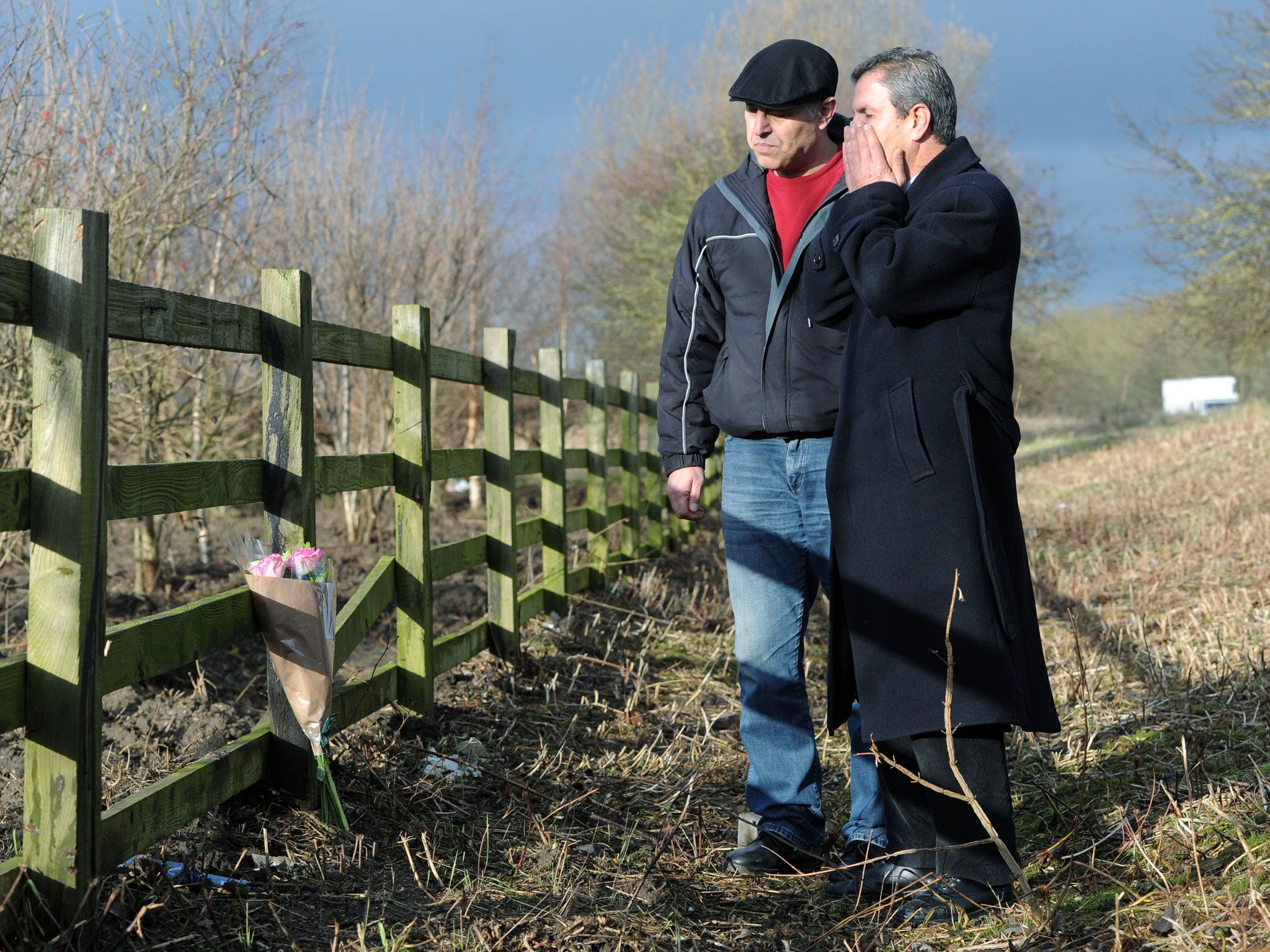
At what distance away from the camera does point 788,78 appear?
3.06 m

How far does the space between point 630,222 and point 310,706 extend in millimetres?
20686

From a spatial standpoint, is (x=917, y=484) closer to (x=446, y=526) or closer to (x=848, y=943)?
(x=848, y=943)

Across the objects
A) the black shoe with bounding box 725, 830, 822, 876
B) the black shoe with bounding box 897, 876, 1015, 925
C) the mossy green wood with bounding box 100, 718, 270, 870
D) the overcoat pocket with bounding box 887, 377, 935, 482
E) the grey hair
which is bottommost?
the black shoe with bounding box 725, 830, 822, 876

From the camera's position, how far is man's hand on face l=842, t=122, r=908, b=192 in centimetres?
264

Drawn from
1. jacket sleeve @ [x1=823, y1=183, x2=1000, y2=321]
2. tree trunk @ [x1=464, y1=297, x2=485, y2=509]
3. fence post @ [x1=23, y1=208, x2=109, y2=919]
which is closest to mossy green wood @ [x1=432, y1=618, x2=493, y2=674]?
fence post @ [x1=23, y1=208, x2=109, y2=919]

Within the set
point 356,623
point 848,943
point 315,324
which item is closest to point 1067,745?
point 848,943

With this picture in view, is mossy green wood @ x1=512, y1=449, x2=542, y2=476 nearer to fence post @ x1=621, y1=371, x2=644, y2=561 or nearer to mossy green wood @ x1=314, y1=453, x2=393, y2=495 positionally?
mossy green wood @ x1=314, y1=453, x2=393, y2=495

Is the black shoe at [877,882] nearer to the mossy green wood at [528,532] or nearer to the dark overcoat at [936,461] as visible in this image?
the dark overcoat at [936,461]

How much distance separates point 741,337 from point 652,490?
6168mm

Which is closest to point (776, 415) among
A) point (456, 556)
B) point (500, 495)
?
point (456, 556)

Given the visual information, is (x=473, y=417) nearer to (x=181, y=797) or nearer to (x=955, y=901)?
(x=181, y=797)

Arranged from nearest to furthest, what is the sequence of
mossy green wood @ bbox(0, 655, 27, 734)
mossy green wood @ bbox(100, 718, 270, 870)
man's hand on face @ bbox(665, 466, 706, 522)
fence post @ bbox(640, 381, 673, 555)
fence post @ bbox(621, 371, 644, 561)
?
1. mossy green wood @ bbox(0, 655, 27, 734)
2. mossy green wood @ bbox(100, 718, 270, 870)
3. man's hand on face @ bbox(665, 466, 706, 522)
4. fence post @ bbox(621, 371, 644, 561)
5. fence post @ bbox(640, 381, 673, 555)

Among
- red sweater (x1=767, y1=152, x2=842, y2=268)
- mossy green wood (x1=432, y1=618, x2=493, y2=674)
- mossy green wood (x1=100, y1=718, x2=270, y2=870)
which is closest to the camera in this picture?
mossy green wood (x1=100, y1=718, x2=270, y2=870)

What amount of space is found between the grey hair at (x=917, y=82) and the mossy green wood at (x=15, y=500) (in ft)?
6.55
